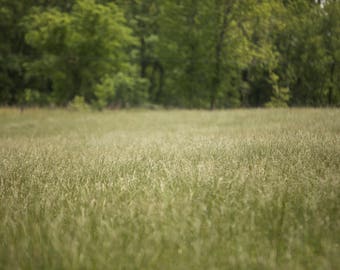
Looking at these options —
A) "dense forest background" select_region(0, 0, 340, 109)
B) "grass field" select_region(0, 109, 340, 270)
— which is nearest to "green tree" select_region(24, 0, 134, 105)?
"dense forest background" select_region(0, 0, 340, 109)

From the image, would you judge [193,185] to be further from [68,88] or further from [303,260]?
[68,88]

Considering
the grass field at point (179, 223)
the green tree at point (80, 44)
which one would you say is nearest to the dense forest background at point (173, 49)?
the green tree at point (80, 44)

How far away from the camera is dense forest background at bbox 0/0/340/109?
962 inches

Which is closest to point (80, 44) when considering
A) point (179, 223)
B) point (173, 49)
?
point (173, 49)

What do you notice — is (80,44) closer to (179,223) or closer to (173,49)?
(173,49)

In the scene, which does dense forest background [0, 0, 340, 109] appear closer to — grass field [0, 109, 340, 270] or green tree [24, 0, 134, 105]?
green tree [24, 0, 134, 105]

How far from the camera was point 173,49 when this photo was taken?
28.6m

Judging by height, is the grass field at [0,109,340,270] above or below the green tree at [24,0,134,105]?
below

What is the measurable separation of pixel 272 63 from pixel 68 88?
59.8 feet

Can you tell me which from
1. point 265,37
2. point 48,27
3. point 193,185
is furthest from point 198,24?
point 193,185

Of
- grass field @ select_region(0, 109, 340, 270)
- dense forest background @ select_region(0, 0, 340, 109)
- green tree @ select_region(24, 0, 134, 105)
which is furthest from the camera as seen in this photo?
dense forest background @ select_region(0, 0, 340, 109)

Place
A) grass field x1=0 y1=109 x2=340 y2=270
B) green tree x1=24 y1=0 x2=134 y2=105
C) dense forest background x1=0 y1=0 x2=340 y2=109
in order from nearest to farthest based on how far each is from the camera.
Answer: grass field x1=0 y1=109 x2=340 y2=270 → green tree x1=24 y1=0 x2=134 y2=105 → dense forest background x1=0 y1=0 x2=340 y2=109

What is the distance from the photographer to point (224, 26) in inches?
1015

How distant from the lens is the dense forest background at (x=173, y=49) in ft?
80.2
